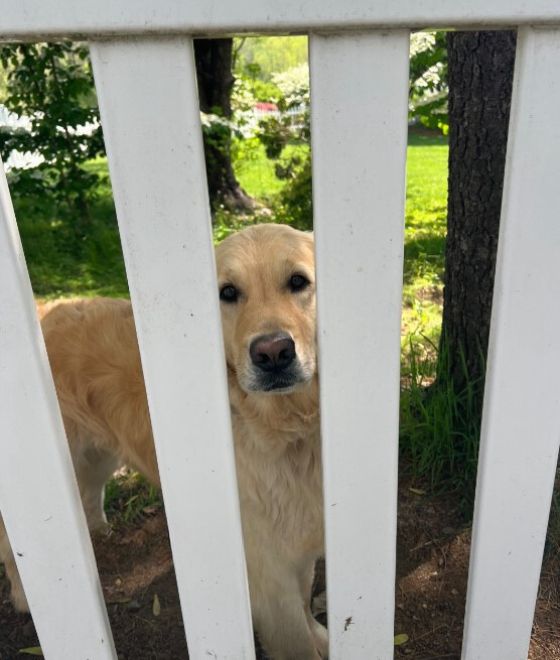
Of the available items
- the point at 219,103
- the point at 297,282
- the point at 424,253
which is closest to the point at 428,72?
the point at 424,253

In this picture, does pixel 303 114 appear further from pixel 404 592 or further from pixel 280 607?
pixel 280 607

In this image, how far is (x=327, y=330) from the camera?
953 millimetres

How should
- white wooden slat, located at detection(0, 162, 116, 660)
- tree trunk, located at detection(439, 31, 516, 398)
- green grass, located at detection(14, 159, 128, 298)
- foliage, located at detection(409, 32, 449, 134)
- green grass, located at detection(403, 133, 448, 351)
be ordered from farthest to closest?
1. green grass, located at detection(14, 159, 128, 298)
2. green grass, located at detection(403, 133, 448, 351)
3. foliage, located at detection(409, 32, 449, 134)
4. tree trunk, located at detection(439, 31, 516, 398)
5. white wooden slat, located at detection(0, 162, 116, 660)

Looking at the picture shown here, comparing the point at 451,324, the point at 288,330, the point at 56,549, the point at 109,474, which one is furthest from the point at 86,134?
the point at 56,549

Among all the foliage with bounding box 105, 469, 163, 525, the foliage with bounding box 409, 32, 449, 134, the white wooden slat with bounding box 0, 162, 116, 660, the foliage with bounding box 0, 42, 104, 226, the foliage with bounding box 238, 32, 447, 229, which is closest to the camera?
the white wooden slat with bounding box 0, 162, 116, 660

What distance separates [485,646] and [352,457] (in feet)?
1.89

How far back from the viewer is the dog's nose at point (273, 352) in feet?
5.04

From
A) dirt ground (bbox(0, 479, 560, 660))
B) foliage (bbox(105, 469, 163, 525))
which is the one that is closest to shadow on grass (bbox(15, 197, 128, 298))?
Answer: foliage (bbox(105, 469, 163, 525))

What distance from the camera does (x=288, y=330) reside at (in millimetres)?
1581

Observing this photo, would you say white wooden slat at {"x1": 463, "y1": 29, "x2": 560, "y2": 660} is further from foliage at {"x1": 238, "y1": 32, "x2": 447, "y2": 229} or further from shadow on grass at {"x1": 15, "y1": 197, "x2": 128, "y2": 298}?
shadow on grass at {"x1": 15, "y1": 197, "x2": 128, "y2": 298}

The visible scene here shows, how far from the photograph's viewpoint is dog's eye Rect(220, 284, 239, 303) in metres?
1.78

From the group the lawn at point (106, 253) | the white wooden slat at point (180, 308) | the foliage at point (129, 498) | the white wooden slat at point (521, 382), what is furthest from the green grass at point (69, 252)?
the white wooden slat at point (521, 382)

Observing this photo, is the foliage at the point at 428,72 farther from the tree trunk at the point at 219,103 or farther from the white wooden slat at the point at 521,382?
the tree trunk at the point at 219,103

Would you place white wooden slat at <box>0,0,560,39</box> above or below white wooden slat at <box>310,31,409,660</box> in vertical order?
above
